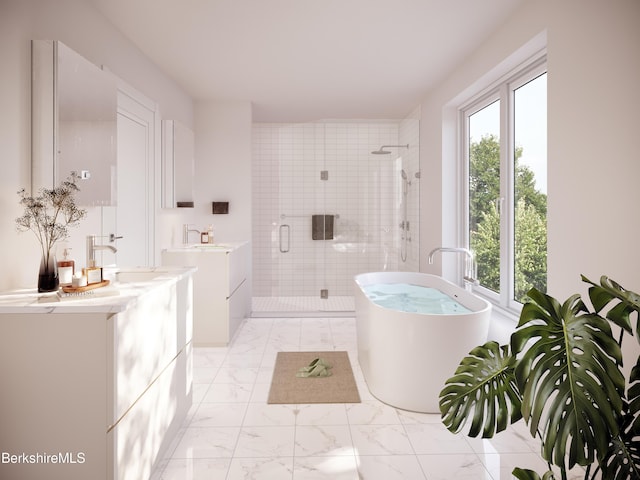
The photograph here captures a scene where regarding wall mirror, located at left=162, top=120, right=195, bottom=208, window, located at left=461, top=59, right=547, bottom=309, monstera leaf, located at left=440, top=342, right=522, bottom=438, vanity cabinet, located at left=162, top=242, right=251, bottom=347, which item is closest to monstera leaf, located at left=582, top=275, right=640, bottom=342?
monstera leaf, located at left=440, top=342, right=522, bottom=438

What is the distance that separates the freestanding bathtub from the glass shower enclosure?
227cm

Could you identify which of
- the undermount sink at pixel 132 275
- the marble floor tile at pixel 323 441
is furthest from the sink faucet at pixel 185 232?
the marble floor tile at pixel 323 441

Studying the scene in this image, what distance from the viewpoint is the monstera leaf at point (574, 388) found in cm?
103

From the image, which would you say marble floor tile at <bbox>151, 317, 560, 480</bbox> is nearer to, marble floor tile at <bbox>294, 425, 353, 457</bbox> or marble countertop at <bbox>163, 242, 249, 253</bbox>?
marble floor tile at <bbox>294, 425, 353, 457</bbox>

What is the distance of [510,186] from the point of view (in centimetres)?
323

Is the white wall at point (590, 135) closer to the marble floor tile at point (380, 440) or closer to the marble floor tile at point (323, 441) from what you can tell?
the marble floor tile at point (380, 440)

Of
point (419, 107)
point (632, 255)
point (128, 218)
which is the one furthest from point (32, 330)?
point (419, 107)

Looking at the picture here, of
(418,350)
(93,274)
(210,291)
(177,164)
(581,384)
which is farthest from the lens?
(177,164)

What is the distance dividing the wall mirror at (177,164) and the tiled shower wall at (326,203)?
0.96 m

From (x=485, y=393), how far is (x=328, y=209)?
3851mm

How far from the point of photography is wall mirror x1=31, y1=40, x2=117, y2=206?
205 cm

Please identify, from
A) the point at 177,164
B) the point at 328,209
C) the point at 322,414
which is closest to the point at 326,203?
the point at 328,209

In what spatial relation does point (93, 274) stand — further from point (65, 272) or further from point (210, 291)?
point (210, 291)

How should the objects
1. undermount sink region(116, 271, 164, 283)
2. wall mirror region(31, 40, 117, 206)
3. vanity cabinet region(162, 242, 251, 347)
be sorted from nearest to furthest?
wall mirror region(31, 40, 117, 206) → undermount sink region(116, 271, 164, 283) → vanity cabinet region(162, 242, 251, 347)
